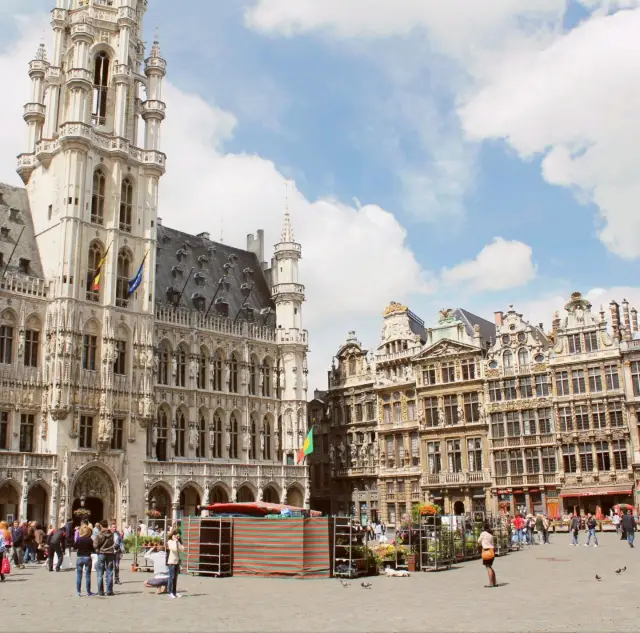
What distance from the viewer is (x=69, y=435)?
144ft

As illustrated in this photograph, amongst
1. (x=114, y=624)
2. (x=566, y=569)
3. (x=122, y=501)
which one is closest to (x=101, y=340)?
(x=122, y=501)

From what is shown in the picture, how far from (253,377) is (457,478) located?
15837 mm

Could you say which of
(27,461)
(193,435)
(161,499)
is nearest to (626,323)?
(193,435)

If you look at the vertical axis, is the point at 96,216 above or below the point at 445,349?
above

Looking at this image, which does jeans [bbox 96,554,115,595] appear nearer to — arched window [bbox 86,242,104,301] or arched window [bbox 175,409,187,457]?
arched window [bbox 86,242,104,301]

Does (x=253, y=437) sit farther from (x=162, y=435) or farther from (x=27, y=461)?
(x=27, y=461)

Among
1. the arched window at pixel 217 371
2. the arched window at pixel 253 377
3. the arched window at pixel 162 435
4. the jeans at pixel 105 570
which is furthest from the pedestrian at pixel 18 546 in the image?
the arched window at pixel 253 377

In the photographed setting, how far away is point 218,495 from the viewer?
52000mm

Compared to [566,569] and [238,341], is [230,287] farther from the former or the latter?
[566,569]

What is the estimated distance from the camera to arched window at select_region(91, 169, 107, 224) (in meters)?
49.1

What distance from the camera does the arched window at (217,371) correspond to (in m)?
53.8

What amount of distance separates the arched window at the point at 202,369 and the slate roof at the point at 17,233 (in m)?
11.7

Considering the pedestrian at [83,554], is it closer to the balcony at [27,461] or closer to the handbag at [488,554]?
the handbag at [488,554]

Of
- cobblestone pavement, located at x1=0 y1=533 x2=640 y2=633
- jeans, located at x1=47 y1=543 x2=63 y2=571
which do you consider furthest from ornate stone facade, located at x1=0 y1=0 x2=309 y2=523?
cobblestone pavement, located at x1=0 y1=533 x2=640 y2=633
